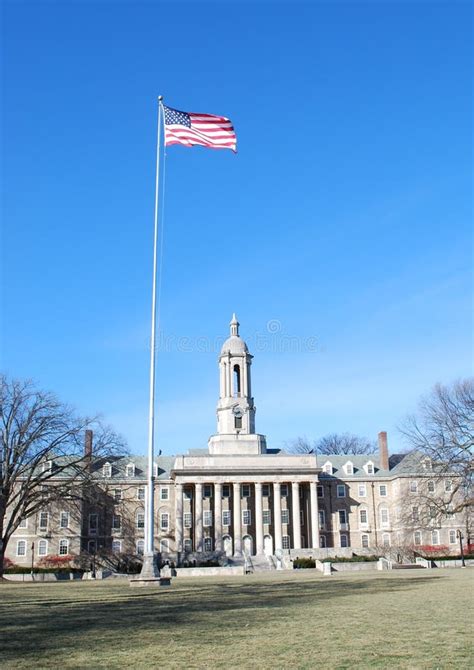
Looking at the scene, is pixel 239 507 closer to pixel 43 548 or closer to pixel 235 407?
pixel 235 407

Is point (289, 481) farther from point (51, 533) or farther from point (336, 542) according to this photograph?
point (51, 533)

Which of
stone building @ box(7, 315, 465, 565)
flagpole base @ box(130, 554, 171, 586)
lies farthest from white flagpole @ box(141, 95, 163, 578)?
stone building @ box(7, 315, 465, 565)

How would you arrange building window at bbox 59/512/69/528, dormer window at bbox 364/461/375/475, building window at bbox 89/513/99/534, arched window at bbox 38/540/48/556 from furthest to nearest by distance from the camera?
dormer window at bbox 364/461/375/475 → building window at bbox 89/513/99/534 → building window at bbox 59/512/69/528 → arched window at bbox 38/540/48/556

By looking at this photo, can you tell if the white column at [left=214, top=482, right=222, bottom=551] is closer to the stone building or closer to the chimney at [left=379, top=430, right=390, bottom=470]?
the stone building

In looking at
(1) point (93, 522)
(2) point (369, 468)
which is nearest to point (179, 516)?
(1) point (93, 522)

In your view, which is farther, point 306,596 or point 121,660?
point 306,596

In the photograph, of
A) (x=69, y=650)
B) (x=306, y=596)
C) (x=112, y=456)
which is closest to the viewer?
(x=69, y=650)

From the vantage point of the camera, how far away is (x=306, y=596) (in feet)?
84.3

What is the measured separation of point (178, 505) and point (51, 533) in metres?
14.5

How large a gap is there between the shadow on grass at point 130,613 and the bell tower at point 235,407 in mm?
56505

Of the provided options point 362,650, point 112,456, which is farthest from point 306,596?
point 112,456

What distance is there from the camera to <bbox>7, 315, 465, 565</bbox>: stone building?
81.1 metres

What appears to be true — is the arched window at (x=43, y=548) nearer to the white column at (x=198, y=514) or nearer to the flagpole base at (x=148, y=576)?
the white column at (x=198, y=514)

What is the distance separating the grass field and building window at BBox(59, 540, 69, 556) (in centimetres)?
6019
